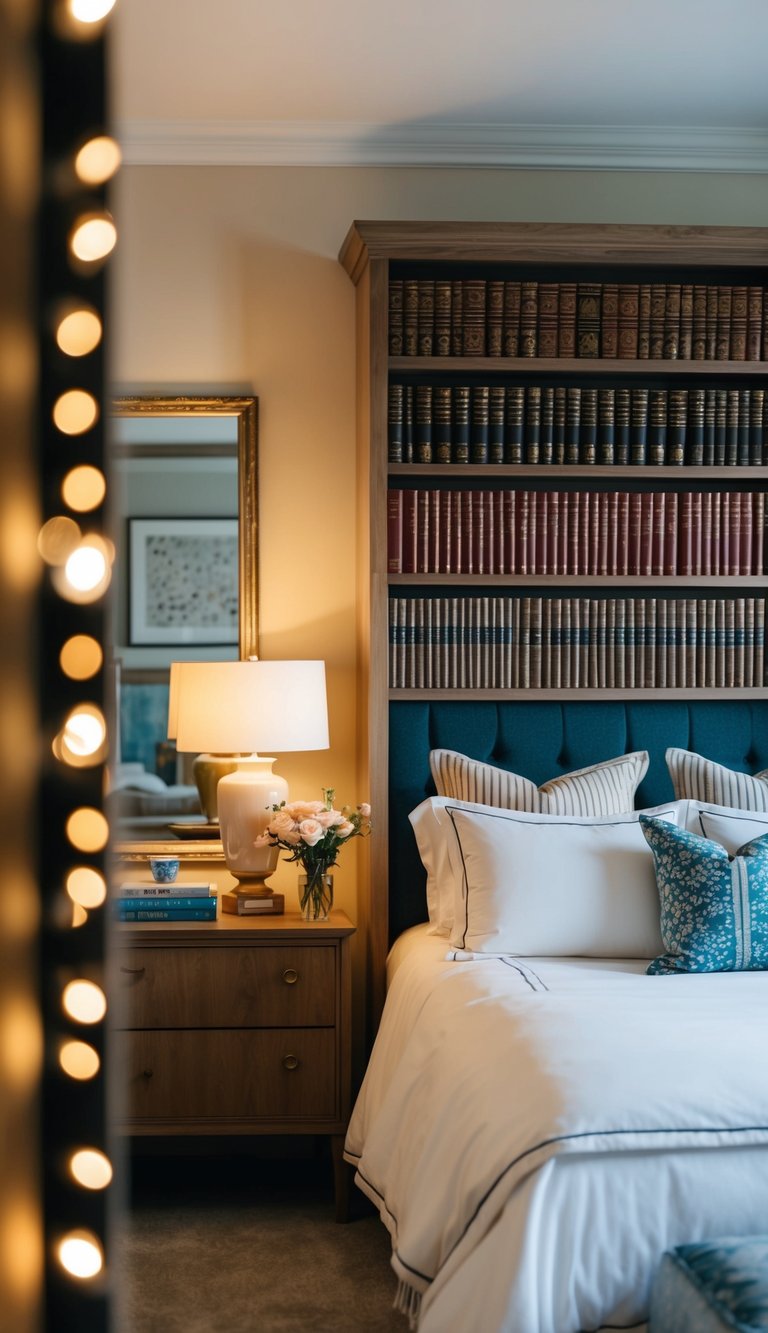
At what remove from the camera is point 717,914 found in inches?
108

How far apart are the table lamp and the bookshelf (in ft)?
0.74

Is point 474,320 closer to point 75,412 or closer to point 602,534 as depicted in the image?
point 602,534

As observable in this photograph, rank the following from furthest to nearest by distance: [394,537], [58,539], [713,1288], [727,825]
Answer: [394,537]
[727,825]
[713,1288]
[58,539]

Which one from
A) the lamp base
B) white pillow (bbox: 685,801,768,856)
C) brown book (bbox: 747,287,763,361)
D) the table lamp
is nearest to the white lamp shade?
the table lamp

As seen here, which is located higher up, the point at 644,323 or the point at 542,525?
the point at 644,323

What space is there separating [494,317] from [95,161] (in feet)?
10.4

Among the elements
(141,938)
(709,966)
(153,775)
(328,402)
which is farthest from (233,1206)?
(328,402)

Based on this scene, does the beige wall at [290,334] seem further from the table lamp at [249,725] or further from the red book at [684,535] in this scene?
the red book at [684,535]

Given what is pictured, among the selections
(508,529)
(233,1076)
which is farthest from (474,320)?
(233,1076)

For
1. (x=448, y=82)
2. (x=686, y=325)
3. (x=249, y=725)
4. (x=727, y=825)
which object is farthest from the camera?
(x=686, y=325)

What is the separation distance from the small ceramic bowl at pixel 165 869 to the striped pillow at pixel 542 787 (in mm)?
776

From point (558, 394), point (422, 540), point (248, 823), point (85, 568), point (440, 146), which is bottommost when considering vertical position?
point (248, 823)

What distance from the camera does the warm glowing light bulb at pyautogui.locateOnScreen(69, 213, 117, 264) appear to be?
44 centimetres

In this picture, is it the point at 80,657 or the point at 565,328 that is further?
the point at 565,328
